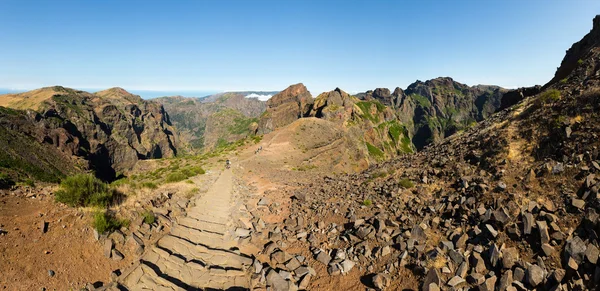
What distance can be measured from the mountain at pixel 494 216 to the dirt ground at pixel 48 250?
32.5 ft

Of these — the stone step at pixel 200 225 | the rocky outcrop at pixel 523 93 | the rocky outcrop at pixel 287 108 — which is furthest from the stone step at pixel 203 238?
the rocky outcrop at pixel 287 108

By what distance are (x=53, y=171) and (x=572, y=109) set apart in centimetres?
15719

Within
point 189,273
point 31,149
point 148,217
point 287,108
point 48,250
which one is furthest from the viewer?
point 287,108

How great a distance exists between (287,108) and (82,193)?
16564 cm

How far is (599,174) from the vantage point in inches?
426

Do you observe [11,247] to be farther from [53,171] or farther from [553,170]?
[53,171]

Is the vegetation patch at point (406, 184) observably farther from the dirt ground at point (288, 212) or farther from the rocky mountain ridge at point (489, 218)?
the dirt ground at point (288, 212)

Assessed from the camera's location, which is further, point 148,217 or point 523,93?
point 523,93

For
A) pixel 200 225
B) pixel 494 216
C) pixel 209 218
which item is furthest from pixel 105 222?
pixel 494 216

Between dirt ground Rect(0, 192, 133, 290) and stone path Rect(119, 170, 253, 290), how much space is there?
1.12m

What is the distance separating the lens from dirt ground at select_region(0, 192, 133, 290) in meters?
9.36

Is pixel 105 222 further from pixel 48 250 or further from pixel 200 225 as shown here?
pixel 200 225

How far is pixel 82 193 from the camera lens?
15250 mm

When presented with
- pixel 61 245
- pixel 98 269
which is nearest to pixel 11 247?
pixel 61 245
